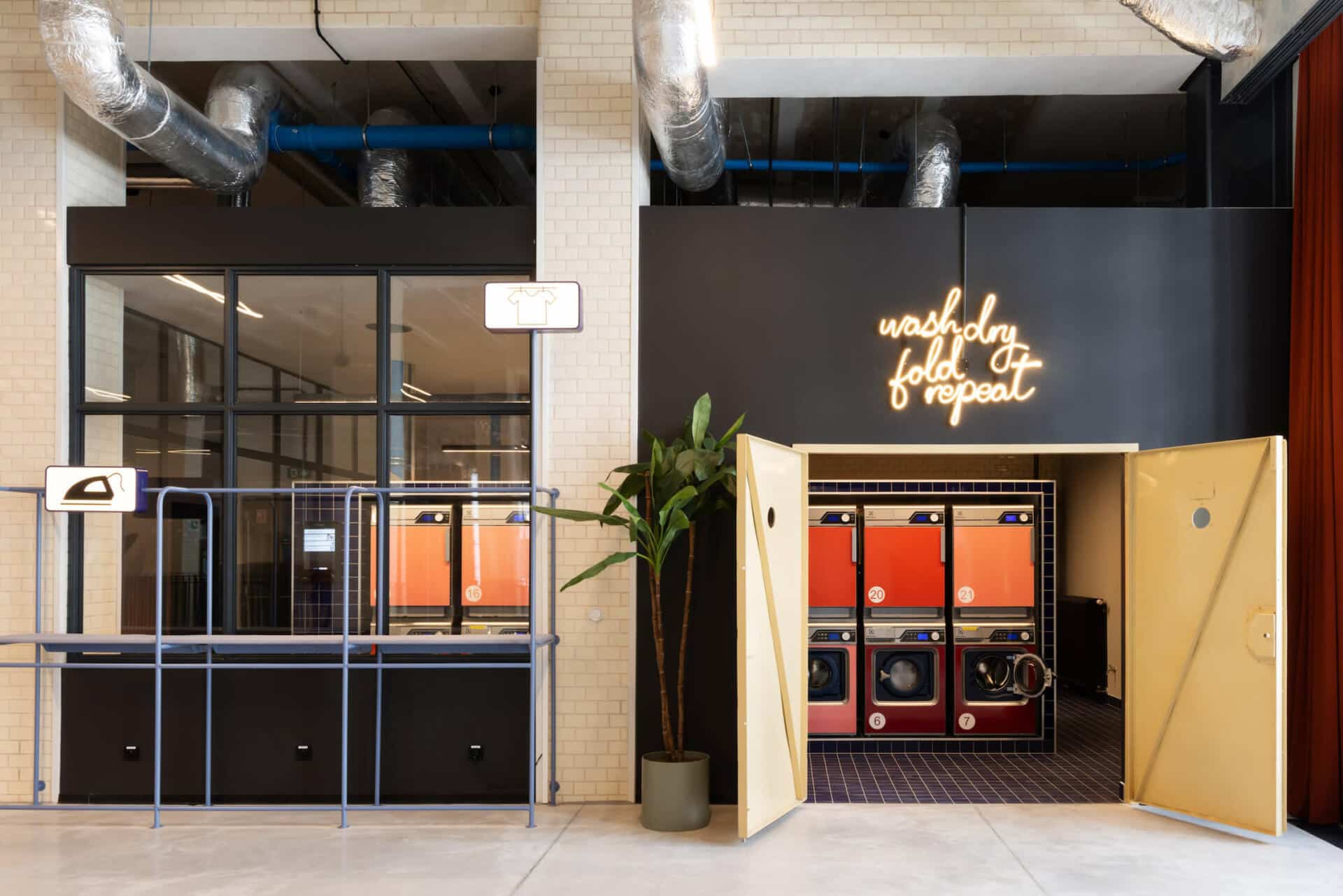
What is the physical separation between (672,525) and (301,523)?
227cm

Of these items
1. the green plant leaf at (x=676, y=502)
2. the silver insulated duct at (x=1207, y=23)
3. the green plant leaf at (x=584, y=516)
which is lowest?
the green plant leaf at (x=584, y=516)

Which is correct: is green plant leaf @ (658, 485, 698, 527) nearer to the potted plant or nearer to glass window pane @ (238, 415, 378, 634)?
the potted plant

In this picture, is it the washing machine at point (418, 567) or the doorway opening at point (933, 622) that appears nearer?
the washing machine at point (418, 567)

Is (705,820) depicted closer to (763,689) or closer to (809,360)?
(763,689)

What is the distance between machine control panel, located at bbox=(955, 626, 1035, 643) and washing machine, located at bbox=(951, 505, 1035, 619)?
3.5 inches

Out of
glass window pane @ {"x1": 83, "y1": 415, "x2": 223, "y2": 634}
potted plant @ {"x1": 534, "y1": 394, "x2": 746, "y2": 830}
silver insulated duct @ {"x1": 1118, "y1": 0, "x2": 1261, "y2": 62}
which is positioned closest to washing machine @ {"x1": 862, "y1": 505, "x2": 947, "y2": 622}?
potted plant @ {"x1": 534, "y1": 394, "x2": 746, "y2": 830}

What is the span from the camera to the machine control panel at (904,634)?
712cm

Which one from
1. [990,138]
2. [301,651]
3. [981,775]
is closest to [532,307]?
[301,651]

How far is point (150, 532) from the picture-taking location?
6008mm

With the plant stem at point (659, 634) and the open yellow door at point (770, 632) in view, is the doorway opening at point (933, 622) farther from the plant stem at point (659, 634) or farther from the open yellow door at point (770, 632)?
the plant stem at point (659, 634)

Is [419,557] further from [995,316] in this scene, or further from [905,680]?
[995,316]

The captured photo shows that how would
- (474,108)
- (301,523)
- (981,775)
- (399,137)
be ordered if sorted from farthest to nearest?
(474,108) < (399,137) < (981,775) < (301,523)

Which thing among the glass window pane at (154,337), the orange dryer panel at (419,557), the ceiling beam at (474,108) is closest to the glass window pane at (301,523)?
the orange dryer panel at (419,557)

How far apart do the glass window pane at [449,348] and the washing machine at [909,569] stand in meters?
2.88
